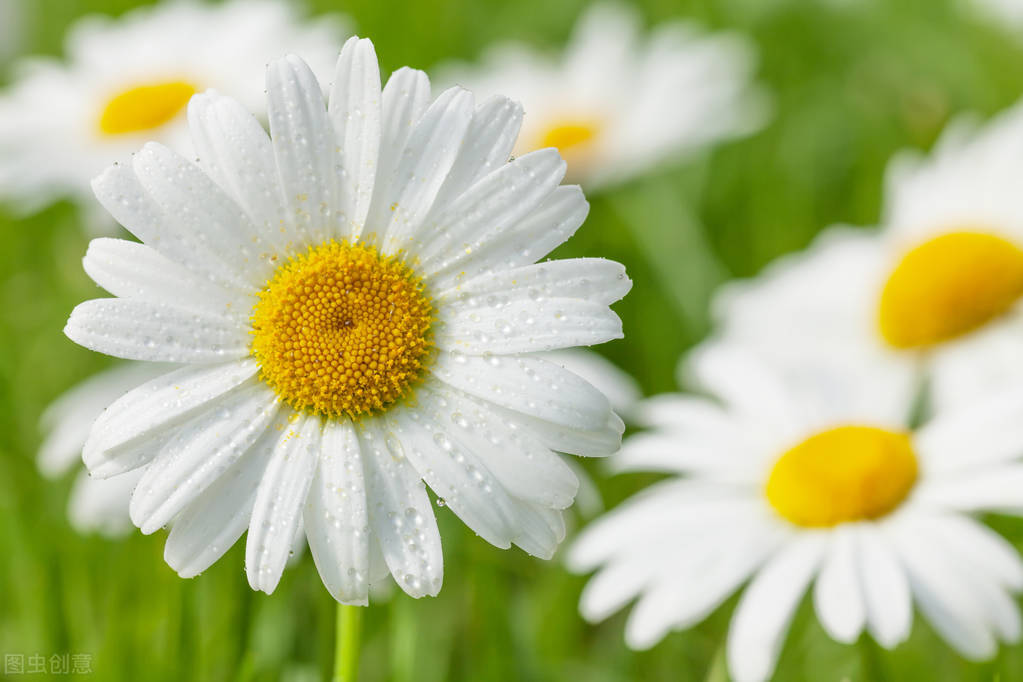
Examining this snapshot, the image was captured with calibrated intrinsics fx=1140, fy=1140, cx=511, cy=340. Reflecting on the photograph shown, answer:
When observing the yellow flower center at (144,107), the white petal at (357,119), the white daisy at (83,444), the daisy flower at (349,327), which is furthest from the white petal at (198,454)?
the yellow flower center at (144,107)

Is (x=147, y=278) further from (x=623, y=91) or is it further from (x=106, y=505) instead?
(x=623, y=91)

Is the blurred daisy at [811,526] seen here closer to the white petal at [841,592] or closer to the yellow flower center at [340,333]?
the white petal at [841,592]

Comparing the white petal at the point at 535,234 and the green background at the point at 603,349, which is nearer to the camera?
the white petal at the point at 535,234

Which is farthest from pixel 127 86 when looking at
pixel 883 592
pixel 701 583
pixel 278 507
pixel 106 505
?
pixel 883 592

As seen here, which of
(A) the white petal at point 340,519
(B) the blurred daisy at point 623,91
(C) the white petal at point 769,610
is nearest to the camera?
(A) the white petal at point 340,519

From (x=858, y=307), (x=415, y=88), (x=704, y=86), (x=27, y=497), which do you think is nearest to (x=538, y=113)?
(x=704, y=86)

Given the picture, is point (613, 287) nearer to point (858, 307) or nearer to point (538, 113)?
point (858, 307)

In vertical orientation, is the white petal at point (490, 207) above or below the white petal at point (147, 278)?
above
